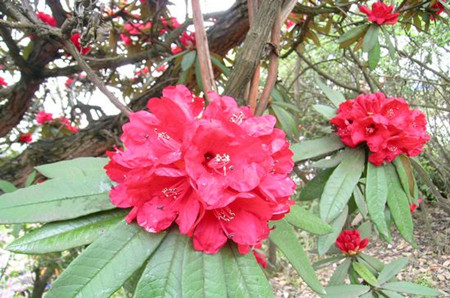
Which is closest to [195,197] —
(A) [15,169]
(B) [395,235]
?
(A) [15,169]

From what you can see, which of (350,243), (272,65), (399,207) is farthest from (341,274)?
(272,65)

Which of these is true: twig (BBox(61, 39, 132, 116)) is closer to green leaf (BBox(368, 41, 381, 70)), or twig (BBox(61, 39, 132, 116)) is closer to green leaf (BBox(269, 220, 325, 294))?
green leaf (BBox(269, 220, 325, 294))

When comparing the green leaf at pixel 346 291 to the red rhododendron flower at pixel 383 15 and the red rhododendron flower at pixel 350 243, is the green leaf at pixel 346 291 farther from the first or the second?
the red rhododendron flower at pixel 383 15

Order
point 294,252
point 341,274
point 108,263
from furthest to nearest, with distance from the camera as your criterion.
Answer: point 341,274
point 294,252
point 108,263

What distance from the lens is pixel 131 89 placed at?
8.06 feet

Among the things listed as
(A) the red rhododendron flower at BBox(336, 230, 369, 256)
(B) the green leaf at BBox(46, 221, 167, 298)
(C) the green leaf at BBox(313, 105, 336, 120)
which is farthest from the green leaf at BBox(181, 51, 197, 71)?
(B) the green leaf at BBox(46, 221, 167, 298)

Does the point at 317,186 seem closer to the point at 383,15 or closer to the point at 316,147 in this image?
the point at 316,147

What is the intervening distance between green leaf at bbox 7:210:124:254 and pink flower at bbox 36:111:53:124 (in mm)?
2083

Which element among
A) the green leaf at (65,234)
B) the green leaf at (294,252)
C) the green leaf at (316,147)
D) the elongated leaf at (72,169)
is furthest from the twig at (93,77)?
the green leaf at (316,147)

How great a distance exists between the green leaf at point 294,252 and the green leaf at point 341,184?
0.32m

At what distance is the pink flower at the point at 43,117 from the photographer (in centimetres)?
250

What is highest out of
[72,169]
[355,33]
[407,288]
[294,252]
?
[355,33]

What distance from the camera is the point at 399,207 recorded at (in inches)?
40.9

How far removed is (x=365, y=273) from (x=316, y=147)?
1.97 feet
